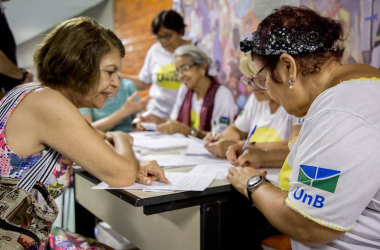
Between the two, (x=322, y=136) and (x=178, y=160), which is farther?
(x=178, y=160)

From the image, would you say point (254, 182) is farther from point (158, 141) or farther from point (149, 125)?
point (149, 125)

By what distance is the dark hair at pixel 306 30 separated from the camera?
0.96 meters

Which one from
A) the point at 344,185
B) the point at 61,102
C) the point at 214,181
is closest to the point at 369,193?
the point at 344,185

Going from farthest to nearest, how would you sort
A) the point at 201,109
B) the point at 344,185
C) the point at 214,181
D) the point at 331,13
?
the point at 201,109 → the point at 331,13 → the point at 214,181 → the point at 344,185

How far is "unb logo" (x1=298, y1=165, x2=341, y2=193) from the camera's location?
0.77 metres

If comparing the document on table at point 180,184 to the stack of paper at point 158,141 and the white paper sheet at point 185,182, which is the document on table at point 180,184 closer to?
the white paper sheet at point 185,182

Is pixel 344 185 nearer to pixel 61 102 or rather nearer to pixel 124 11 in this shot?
pixel 61 102

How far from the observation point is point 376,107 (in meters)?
0.80

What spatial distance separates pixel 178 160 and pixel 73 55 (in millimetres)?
792

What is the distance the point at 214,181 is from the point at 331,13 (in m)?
1.40

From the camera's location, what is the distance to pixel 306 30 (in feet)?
3.13

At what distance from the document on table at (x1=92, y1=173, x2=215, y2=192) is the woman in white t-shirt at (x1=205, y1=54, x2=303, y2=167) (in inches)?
13.2

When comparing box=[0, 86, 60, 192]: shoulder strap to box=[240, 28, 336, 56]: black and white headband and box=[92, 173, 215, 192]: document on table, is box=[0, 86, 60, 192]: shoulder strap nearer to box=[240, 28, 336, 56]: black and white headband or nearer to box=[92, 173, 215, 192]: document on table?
box=[92, 173, 215, 192]: document on table

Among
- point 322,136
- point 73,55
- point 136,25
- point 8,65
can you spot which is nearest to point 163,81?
point 8,65
